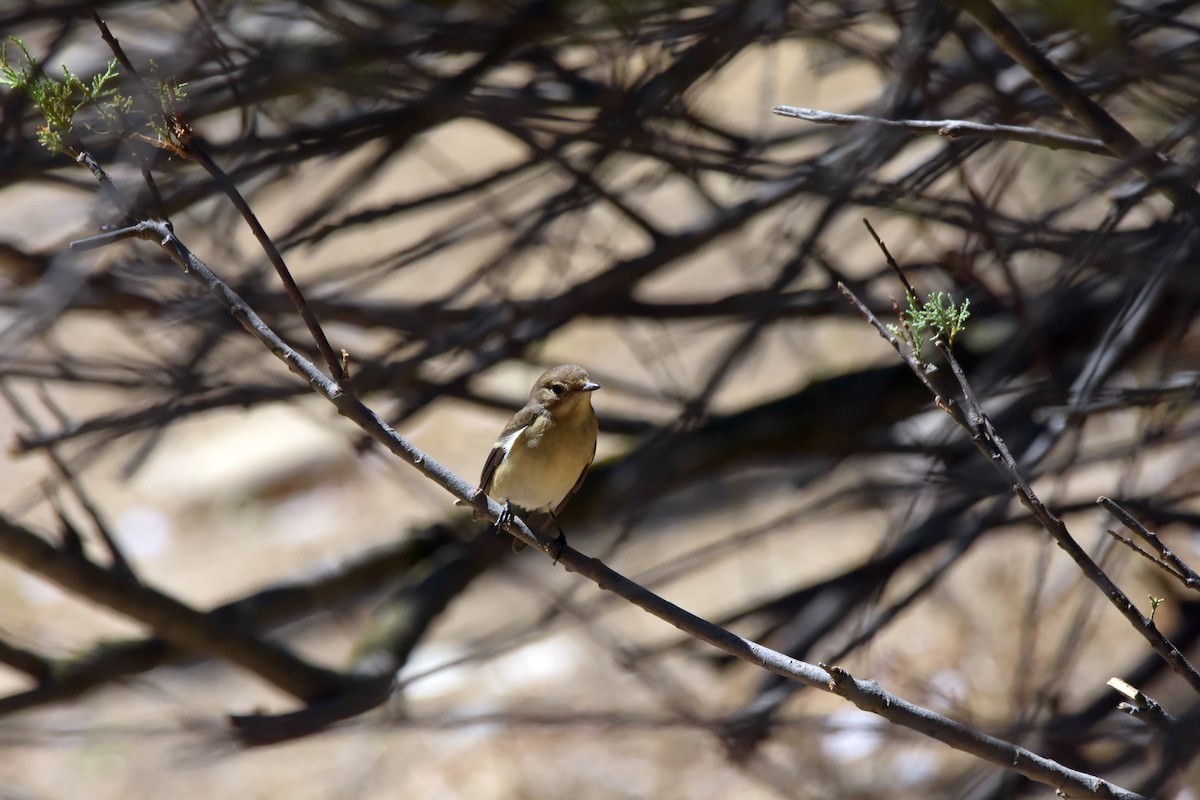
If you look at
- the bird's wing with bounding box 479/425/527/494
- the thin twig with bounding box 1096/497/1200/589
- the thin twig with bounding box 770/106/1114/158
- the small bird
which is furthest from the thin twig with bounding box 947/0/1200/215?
the bird's wing with bounding box 479/425/527/494

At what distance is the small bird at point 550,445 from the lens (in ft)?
14.8

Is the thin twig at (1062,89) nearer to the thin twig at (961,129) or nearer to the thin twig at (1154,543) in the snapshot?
the thin twig at (961,129)

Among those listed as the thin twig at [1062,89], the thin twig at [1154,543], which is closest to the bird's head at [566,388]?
the thin twig at [1062,89]

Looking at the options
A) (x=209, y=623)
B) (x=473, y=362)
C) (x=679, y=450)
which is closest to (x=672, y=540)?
(x=679, y=450)

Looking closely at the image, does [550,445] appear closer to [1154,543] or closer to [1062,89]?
[1062,89]

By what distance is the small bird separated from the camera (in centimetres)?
450

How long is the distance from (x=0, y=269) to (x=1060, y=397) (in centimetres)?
369

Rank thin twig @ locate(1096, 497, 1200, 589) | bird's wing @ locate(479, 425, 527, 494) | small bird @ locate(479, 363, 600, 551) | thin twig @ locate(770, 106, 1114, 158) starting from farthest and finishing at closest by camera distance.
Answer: bird's wing @ locate(479, 425, 527, 494) → small bird @ locate(479, 363, 600, 551) → thin twig @ locate(770, 106, 1114, 158) → thin twig @ locate(1096, 497, 1200, 589)

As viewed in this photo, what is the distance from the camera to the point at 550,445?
4.49 meters

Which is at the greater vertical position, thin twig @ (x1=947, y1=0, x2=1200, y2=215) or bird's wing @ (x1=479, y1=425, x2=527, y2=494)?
bird's wing @ (x1=479, y1=425, x2=527, y2=494)

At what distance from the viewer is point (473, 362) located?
488 centimetres

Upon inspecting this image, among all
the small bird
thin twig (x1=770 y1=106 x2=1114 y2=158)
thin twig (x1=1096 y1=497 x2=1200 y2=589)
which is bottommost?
thin twig (x1=1096 y1=497 x2=1200 y2=589)

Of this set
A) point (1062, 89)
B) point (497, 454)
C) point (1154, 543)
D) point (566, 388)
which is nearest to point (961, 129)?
point (1062, 89)

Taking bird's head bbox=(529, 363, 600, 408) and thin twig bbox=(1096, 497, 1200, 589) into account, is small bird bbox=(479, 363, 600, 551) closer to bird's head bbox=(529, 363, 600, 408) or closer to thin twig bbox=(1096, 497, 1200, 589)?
bird's head bbox=(529, 363, 600, 408)
